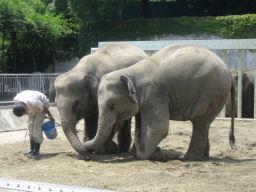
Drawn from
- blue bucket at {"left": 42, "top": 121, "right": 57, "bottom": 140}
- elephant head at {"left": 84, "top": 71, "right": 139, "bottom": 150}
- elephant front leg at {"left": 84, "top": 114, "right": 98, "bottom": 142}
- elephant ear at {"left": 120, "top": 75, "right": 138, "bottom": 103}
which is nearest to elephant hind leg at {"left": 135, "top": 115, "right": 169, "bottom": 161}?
elephant head at {"left": 84, "top": 71, "right": 139, "bottom": 150}

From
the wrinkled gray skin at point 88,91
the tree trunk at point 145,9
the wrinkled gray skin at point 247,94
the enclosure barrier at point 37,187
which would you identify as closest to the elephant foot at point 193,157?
the wrinkled gray skin at point 88,91

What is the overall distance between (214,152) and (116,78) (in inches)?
116

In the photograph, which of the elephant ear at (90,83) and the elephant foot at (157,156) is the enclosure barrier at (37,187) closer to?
the elephant foot at (157,156)

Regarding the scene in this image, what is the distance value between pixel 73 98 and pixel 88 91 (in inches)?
14.7

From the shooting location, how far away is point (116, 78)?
792 cm

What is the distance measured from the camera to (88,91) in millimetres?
8781

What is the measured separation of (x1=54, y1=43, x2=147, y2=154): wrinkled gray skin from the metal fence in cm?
719

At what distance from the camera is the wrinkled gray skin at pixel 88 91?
27.9 ft

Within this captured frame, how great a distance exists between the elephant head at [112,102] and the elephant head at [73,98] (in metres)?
0.68

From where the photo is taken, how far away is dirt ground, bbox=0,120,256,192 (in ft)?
19.4

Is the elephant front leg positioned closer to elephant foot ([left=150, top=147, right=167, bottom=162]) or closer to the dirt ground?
the dirt ground

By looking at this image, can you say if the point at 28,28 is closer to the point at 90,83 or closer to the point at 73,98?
the point at 90,83

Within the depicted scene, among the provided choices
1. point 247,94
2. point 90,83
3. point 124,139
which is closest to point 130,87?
point 90,83

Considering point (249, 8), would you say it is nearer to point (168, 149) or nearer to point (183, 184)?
point (168, 149)
